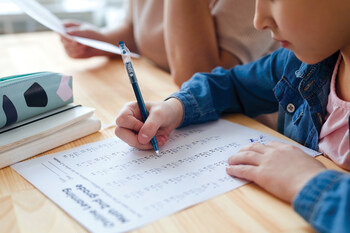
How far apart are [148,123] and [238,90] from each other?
0.28m

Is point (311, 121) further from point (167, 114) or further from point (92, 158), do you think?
point (92, 158)

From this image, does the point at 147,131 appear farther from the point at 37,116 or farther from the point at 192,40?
the point at 192,40

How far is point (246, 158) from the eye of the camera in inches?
22.2

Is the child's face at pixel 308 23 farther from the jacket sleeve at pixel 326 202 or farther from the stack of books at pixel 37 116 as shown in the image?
the stack of books at pixel 37 116

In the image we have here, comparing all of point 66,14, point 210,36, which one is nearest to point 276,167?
point 210,36

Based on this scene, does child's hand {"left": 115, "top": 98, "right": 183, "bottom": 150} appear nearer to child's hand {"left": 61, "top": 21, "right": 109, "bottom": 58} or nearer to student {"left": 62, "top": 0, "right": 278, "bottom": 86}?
student {"left": 62, "top": 0, "right": 278, "bottom": 86}

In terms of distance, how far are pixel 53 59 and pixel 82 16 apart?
98 centimetres

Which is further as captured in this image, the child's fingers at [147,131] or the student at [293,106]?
the child's fingers at [147,131]

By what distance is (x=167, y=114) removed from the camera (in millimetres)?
698

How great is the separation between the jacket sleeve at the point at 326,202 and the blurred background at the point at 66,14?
1654 millimetres

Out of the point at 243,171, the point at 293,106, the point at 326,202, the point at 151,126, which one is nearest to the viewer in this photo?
the point at 326,202

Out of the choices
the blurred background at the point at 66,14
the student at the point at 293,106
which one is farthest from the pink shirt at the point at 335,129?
the blurred background at the point at 66,14

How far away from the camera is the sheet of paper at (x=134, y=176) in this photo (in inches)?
18.8

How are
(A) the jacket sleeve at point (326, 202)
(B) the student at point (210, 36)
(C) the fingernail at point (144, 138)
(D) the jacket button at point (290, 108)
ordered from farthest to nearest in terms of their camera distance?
(B) the student at point (210, 36) → (D) the jacket button at point (290, 108) → (C) the fingernail at point (144, 138) → (A) the jacket sleeve at point (326, 202)
